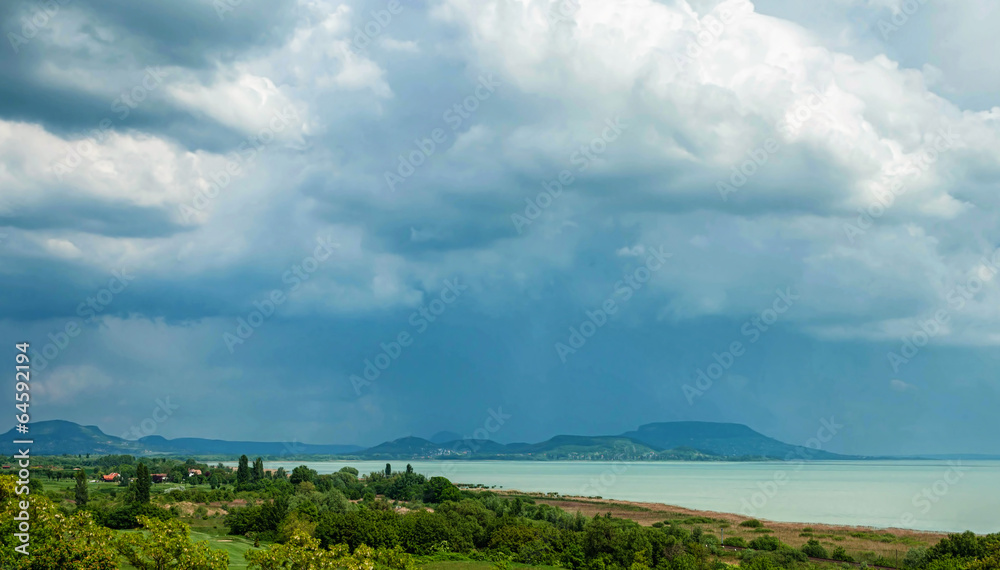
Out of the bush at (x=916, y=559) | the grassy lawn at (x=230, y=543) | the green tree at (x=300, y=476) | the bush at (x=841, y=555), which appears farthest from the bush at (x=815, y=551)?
the green tree at (x=300, y=476)

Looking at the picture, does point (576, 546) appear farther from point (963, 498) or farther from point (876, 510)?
point (963, 498)

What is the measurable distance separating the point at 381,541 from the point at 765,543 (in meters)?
30.4

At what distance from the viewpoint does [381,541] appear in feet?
164

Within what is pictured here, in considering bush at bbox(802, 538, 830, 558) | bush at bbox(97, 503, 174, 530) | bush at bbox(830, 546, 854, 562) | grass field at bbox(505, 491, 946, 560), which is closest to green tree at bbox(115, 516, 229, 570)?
bush at bbox(97, 503, 174, 530)

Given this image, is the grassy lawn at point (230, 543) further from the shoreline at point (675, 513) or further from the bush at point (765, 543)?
the shoreline at point (675, 513)

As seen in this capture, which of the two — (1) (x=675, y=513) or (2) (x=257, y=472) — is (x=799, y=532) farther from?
(2) (x=257, y=472)

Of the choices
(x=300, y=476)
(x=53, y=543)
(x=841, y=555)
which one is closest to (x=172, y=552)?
(x=53, y=543)

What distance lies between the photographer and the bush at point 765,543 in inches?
2128

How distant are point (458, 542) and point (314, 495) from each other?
30.1 metres

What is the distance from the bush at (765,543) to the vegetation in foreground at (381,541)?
0.50 feet

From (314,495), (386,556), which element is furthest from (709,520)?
(386,556)

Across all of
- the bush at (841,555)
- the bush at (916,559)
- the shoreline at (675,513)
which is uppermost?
the bush at (916,559)

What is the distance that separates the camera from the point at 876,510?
294ft

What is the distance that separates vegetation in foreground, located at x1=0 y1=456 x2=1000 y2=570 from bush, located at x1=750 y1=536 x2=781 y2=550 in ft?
0.50
